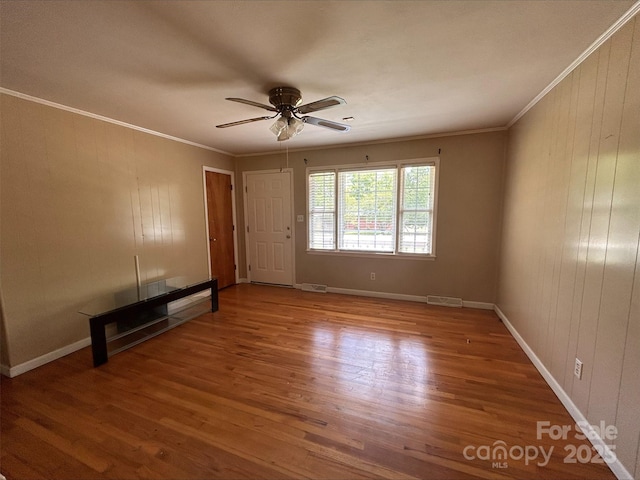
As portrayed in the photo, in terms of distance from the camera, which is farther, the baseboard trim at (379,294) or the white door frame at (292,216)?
the white door frame at (292,216)

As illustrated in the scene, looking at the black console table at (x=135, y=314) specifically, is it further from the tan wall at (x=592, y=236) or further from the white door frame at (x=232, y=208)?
the tan wall at (x=592, y=236)

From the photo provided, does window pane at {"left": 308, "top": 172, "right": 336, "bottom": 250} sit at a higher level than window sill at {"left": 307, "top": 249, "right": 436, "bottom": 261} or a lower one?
higher

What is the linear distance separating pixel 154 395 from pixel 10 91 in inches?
112

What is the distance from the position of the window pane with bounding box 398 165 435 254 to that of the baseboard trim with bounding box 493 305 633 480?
1.57 metres

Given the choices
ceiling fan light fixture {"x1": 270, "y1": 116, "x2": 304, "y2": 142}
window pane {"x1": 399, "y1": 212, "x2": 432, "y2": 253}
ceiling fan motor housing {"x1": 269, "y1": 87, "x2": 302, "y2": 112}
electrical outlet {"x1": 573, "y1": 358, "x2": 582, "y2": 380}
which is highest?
ceiling fan motor housing {"x1": 269, "y1": 87, "x2": 302, "y2": 112}

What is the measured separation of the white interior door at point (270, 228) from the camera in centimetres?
473

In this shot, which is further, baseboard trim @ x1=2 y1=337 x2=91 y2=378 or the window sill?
the window sill

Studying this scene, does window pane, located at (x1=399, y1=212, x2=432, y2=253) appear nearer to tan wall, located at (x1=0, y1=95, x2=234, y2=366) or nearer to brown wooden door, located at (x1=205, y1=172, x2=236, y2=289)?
brown wooden door, located at (x1=205, y1=172, x2=236, y2=289)

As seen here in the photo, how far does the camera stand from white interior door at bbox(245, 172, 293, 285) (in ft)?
15.5

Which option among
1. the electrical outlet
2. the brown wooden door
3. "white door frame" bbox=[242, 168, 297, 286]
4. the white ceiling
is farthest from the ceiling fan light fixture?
the electrical outlet

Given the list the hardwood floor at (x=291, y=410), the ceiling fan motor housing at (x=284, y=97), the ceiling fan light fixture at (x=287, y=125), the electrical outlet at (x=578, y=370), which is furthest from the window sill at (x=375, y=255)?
the ceiling fan motor housing at (x=284, y=97)

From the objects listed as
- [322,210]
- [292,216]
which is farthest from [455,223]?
[292,216]

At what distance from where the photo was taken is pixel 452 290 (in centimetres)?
383

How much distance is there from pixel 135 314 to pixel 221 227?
225cm
